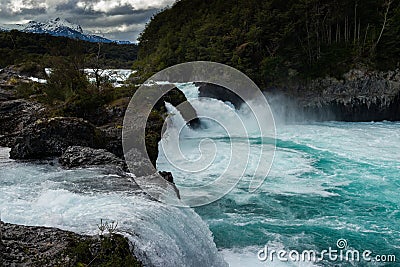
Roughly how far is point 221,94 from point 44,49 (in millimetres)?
45967

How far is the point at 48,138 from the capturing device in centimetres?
1125

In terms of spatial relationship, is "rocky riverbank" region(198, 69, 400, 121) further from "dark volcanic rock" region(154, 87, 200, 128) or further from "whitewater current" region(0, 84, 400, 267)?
"whitewater current" region(0, 84, 400, 267)

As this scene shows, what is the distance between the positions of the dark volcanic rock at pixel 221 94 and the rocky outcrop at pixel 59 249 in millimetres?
23511

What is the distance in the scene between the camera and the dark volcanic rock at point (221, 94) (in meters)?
28.6

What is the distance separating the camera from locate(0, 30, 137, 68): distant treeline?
27581 millimetres

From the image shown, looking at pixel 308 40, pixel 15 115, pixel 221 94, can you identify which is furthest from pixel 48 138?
pixel 308 40

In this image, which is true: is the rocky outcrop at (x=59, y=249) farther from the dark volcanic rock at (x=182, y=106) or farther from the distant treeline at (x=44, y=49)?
the distant treeline at (x=44, y=49)

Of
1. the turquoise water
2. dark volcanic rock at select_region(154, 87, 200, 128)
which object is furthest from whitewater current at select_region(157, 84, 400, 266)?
dark volcanic rock at select_region(154, 87, 200, 128)

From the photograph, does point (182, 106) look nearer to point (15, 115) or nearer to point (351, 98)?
point (15, 115)

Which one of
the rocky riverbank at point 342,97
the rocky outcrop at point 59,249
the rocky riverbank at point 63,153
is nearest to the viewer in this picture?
the rocky outcrop at point 59,249

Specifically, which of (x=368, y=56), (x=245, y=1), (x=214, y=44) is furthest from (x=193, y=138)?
(x=245, y=1)

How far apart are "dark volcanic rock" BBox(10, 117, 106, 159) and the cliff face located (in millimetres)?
21683

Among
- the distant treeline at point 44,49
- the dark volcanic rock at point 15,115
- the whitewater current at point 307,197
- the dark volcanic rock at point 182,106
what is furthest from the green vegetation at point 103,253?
the distant treeline at point 44,49

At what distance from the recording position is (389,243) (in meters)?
10.1
